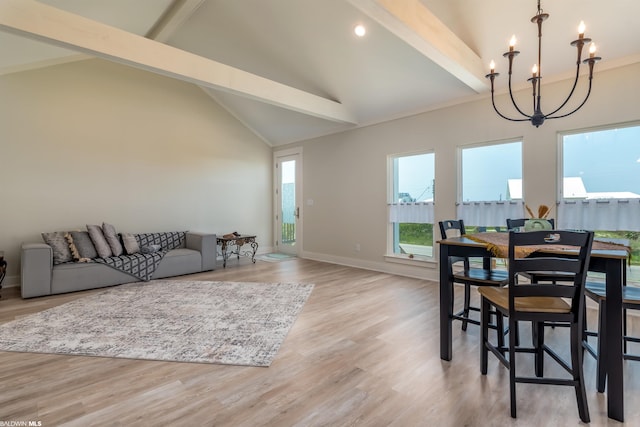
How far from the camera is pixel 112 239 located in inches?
184

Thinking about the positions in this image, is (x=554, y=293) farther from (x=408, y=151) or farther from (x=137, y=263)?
(x=137, y=263)

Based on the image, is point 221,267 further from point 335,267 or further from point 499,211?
point 499,211

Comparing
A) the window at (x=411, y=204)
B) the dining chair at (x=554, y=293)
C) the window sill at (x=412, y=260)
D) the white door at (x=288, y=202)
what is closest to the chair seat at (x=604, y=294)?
the dining chair at (x=554, y=293)

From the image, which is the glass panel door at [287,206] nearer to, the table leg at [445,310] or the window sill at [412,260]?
the window sill at [412,260]

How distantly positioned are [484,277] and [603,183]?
7.38ft

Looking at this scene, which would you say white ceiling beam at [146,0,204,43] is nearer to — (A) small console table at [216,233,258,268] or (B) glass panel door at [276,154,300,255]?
(B) glass panel door at [276,154,300,255]

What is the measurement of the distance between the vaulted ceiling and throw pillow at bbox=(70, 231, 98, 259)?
90.7 inches

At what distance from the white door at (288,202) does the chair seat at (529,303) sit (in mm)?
4996

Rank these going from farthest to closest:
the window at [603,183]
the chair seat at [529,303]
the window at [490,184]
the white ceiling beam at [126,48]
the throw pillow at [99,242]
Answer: the throw pillow at [99,242]
the window at [490,184]
the window at [603,183]
the white ceiling beam at [126,48]
the chair seat at [529,303]

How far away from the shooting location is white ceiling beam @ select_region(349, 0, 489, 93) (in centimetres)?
247

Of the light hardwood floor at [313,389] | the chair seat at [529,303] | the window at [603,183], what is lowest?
the light hardwood floor at [313,389]

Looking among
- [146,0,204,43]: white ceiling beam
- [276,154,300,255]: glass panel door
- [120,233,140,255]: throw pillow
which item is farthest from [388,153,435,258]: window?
[120,233,140,255]: throw pillow

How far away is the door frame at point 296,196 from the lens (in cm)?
680

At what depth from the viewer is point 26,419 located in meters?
1.64
